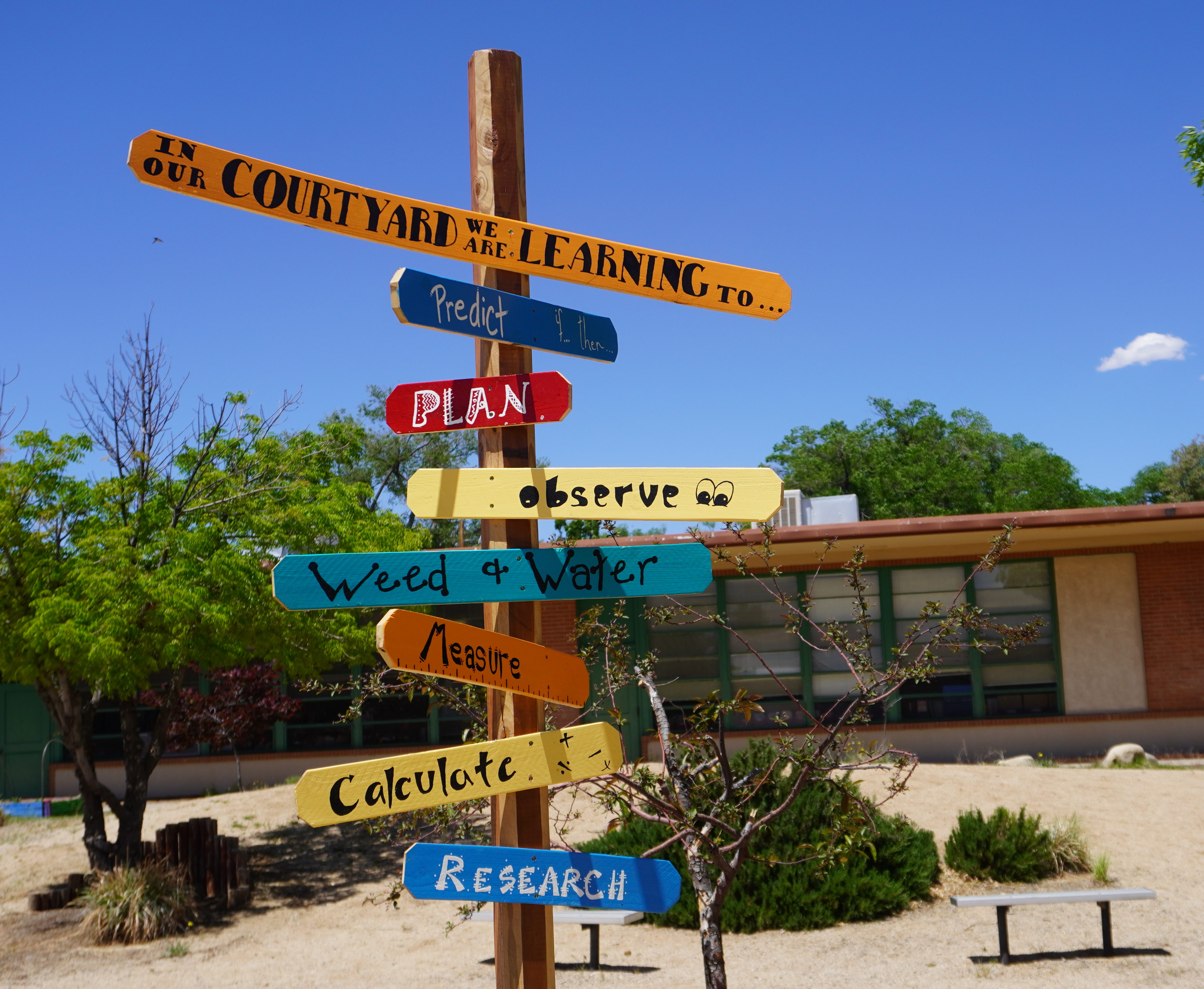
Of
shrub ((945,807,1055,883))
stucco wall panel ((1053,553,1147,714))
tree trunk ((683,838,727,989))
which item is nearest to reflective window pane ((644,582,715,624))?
stucco wall panel ((1053,553,1147,714))

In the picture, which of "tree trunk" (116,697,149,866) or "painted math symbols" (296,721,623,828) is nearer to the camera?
"painted math symbols" (296,721,623,828)

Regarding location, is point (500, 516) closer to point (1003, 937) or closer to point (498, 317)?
point (498, 317)

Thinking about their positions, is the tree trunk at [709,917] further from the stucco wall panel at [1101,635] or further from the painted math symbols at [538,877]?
the stucco wall panel at [1101,635]

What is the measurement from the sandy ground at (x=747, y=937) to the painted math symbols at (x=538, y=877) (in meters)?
4.41

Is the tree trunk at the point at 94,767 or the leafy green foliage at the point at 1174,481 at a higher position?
the leafy green foliage at the point at 1174,481

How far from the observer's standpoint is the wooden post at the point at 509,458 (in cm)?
325

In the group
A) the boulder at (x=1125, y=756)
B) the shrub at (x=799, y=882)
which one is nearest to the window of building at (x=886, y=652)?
the boulder at (x=1125, y=756)

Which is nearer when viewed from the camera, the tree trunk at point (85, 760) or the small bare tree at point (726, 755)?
the small bare tree at point (726, 755)

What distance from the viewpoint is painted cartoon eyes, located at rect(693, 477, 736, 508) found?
320cm

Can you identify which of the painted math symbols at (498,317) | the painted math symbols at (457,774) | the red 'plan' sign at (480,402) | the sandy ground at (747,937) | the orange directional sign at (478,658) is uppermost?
the painted math symbols at (498,317)

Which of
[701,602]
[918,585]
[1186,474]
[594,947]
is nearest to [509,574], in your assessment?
[594,947]

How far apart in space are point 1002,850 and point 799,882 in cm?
216

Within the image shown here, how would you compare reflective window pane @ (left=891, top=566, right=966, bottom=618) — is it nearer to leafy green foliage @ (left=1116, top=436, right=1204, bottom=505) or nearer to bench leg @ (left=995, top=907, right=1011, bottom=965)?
bench leg @ (left=995, top=907, right=1011, bottom=965)

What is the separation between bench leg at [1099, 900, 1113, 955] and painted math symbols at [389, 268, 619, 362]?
20.4ft
